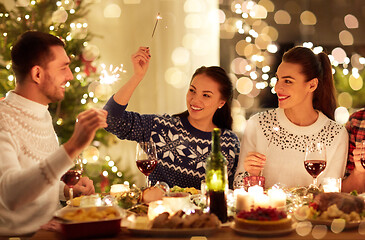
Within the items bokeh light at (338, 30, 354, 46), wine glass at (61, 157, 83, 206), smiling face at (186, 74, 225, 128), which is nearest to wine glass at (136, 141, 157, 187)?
wine glass at (61, 157, 83, 206)

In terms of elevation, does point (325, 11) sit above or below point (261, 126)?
above

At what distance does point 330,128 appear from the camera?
8.91 ft

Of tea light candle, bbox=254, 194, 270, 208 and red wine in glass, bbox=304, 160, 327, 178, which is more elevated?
red wine in glass, bbox=304, 160, 327, 178

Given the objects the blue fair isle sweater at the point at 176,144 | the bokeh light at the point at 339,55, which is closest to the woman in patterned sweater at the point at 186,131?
the blue fair isle sweater at the point at 176,144

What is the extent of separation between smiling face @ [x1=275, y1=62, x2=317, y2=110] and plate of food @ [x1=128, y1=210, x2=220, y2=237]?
1312 millimetres

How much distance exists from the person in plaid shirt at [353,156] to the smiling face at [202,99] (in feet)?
2.59

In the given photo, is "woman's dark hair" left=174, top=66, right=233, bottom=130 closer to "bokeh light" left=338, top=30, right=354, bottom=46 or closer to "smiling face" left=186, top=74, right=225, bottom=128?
"smiling face" left=186, top=74, right=225, bottom=128

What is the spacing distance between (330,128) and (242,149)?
0.51 metres

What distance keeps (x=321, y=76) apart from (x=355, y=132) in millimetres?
388

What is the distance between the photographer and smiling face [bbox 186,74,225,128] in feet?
9.18

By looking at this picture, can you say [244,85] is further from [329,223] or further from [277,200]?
[329,223]

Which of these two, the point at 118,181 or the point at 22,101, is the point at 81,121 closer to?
the point at 22,101

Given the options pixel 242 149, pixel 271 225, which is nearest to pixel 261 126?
pixel 242 149

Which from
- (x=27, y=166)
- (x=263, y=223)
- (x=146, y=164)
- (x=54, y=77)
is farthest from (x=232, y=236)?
(x=54, y=77)
